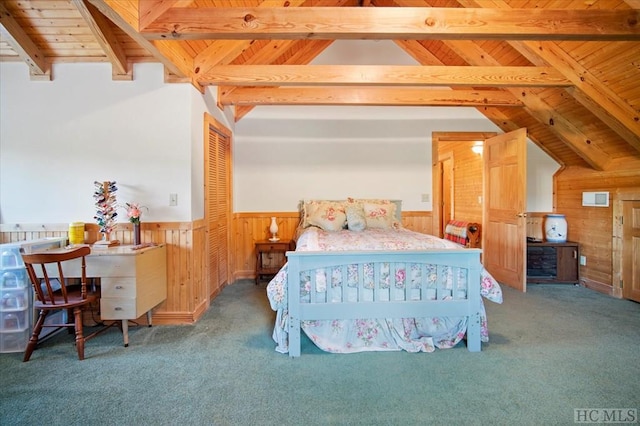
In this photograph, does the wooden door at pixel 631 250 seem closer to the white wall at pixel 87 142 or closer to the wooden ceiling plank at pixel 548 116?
the wooden ceiling plank at pixel 548 116

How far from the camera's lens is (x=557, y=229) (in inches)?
166

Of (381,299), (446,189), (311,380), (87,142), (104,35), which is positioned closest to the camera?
(311,380)

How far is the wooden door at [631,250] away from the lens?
3.41 meters

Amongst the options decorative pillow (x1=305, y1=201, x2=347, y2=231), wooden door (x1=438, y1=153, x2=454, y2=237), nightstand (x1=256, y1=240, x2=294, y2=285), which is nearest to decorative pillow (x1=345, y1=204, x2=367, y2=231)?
decorative pillow (x1=305, y1=201, x2=347, y2=231)

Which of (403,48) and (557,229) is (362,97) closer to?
(403,48)

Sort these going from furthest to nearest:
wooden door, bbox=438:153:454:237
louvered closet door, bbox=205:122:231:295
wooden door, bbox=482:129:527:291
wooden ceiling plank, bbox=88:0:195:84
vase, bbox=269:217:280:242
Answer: wooden door, bbox=438:153:454:237 < vase, bbox=269:217:280:242 < wooden door, bbox=482:129:527:291 < louvered closet door, bbox=205:122:231:295 < wooden ceiling plank, bbox=88:0:195:84

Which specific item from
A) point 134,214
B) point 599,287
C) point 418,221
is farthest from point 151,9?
point 599,287

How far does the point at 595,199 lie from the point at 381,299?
347cm

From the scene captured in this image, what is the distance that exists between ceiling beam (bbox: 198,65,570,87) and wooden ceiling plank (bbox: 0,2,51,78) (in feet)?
4.48

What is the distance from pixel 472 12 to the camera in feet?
7.01

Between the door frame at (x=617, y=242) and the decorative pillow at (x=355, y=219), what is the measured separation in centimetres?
290

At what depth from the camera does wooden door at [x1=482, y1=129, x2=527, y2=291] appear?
3771mm

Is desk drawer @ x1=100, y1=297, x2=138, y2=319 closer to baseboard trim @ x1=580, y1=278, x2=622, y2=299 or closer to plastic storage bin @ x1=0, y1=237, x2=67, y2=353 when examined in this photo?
plastic storage bin @ x1=0, y1=237, x2=67, y2=353

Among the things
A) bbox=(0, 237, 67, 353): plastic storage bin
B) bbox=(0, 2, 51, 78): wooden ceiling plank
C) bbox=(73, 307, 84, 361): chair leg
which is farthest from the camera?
bbox=(0, 2, 51, 78): wooden ceiling plank
